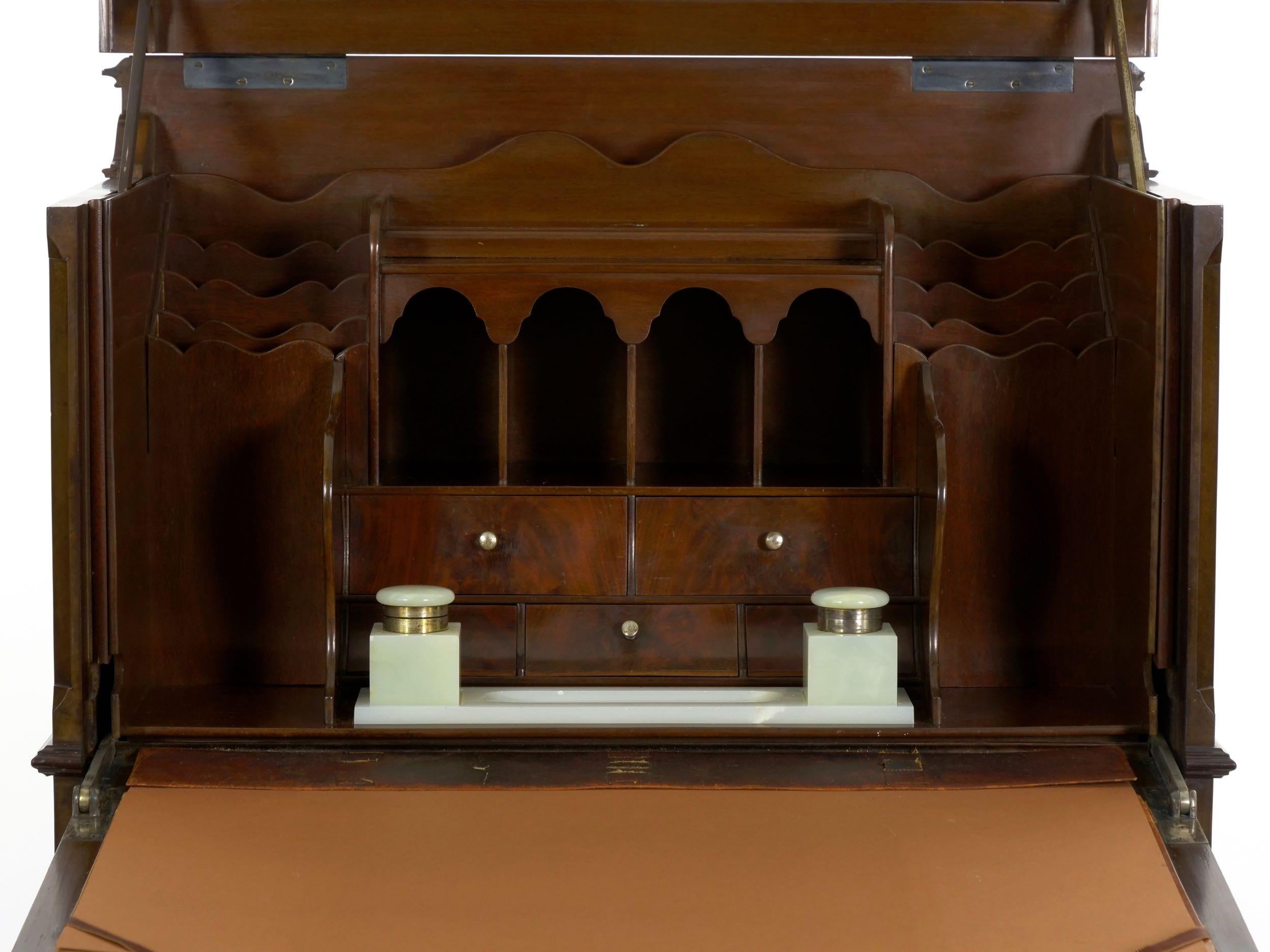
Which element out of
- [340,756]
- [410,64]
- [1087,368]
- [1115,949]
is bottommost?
[1115,949]

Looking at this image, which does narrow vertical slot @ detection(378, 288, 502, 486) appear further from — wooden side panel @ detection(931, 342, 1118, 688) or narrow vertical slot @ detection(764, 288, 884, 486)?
wooden side panel @ detection(931, 342, 1118, 688)

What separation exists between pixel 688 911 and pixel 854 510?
0.75m

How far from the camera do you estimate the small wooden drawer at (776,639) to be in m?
2.50

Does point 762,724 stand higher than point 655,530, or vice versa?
point 655,530

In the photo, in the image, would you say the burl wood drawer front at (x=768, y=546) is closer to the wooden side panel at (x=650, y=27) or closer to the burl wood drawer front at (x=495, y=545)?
the burl wood drawer front at (x=495, y=545)

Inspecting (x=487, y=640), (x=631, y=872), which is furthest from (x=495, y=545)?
(x=631, y=872)

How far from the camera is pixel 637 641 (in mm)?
2504

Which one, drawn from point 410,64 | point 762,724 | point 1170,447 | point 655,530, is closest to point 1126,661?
point 1170,447

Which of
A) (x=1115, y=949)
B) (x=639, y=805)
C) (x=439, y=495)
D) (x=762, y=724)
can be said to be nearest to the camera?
(x=1115, y=949)

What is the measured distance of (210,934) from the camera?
187 cm

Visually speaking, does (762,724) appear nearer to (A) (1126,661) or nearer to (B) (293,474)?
(A) (1126,661)

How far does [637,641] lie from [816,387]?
58cm

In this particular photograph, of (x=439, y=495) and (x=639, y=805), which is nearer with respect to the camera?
(x=639, y=805)

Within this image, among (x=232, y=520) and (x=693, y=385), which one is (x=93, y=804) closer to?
(x=232, y=520)
